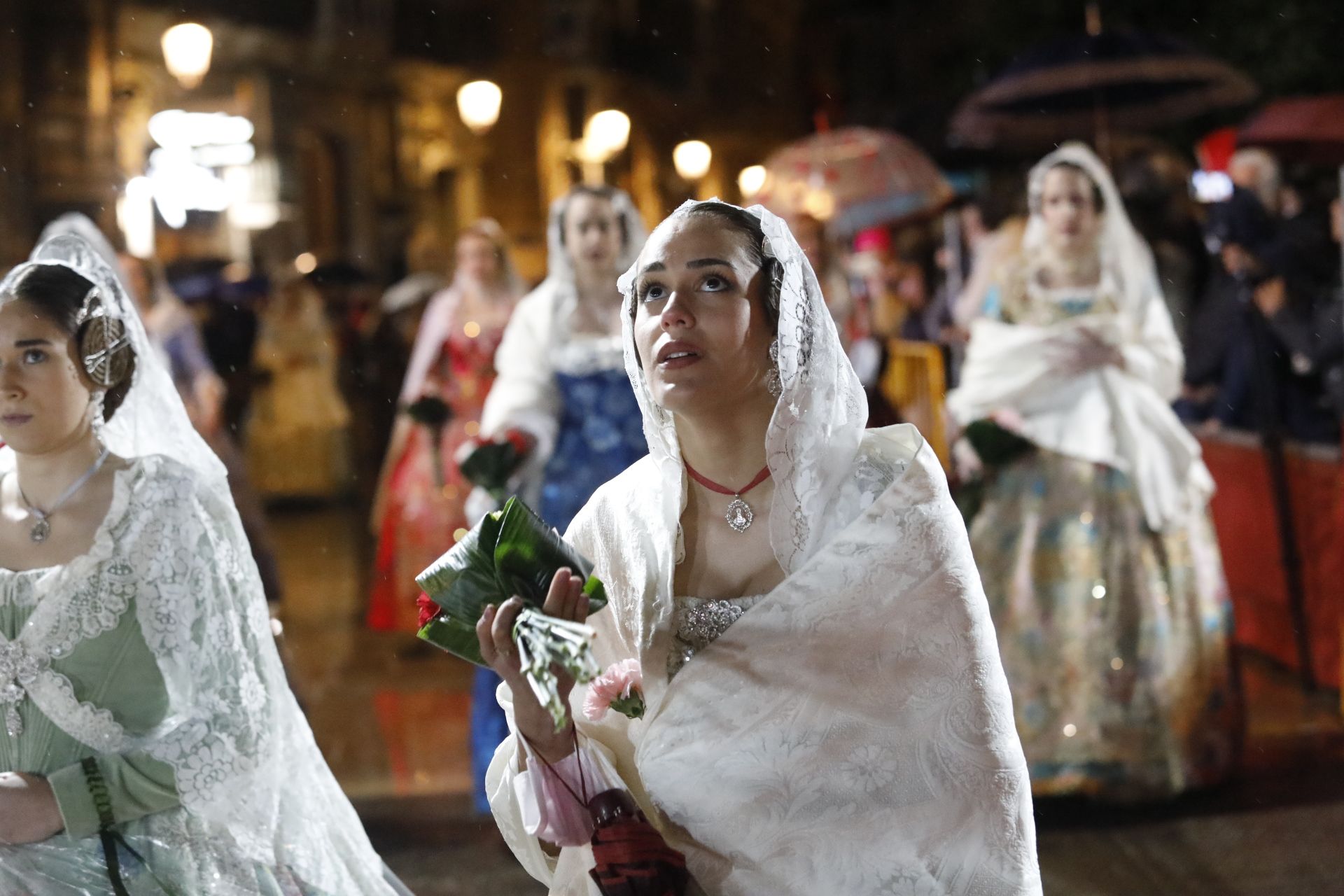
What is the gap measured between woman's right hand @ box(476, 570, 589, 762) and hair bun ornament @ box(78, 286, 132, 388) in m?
1.00

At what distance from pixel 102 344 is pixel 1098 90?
22.3ft

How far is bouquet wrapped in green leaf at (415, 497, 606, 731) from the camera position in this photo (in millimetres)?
2219

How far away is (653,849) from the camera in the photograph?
243 centimetres

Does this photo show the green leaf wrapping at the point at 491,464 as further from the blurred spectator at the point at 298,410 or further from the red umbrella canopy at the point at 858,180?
the blurred spectator at the point at 298,410

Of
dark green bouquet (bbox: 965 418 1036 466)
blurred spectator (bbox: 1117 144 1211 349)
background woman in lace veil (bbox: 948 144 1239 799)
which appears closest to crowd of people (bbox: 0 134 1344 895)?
dark green bouquet (bbox: 965 418 1036 466)

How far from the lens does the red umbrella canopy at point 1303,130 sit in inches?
384

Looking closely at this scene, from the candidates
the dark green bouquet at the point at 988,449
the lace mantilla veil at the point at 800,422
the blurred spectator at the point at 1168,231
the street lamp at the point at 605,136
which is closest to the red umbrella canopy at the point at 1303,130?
the blurred spectator at the point at 1168,231

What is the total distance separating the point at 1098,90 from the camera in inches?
343

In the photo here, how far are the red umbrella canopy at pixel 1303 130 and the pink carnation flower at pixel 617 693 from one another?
27.2 feet

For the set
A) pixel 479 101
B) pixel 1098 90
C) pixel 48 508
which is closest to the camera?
pixel 48 508

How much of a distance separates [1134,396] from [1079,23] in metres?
11.5

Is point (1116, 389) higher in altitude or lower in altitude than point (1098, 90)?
lower

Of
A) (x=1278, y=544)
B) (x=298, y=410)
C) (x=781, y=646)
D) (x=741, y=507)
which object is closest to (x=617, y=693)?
(x=781, y=646)

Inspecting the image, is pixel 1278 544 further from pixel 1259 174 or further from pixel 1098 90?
pixel 1098 90
